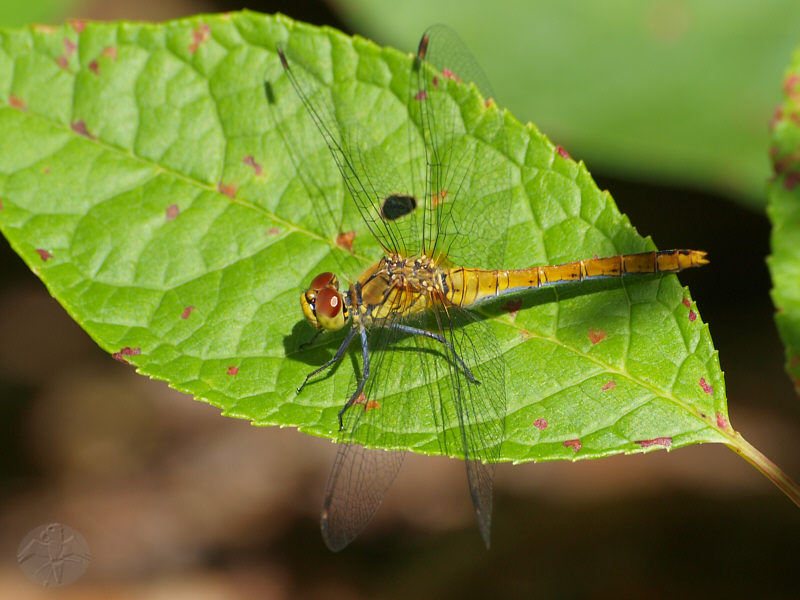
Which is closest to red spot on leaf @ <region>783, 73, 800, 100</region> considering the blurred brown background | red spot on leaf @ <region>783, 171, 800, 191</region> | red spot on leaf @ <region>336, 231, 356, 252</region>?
red spot on leaf @ <region>783, 171, 800, 191</region>

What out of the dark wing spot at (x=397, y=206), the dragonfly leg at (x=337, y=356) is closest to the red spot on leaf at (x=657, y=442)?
the dragonfly leg at (x=337, y=356)

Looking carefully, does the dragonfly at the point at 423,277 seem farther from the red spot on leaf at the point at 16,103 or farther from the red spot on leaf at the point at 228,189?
the red spot on leaf at the point at 16,103

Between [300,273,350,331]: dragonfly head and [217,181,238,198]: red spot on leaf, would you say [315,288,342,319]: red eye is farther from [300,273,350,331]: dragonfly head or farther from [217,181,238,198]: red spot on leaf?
[217,181,238,198]: red spot on leaf

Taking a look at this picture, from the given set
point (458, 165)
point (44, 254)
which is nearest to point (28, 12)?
point (44, 254)

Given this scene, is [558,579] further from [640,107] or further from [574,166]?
[640,107]

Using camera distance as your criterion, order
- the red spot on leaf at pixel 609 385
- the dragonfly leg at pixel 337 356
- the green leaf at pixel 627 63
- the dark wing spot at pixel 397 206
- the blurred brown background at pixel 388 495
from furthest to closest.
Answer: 1. the green leaf at pixel 627 63
2. the blurred brown background at pixel 388 495
3. the dark wing spot at pixel 397 206
4. the dragonfly leg at pixel 337 356
5. the red spot on leaf at pixel 609 385

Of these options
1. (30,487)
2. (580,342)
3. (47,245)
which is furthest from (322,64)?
(30,487)

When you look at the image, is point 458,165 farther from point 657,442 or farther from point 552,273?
point 657,442
